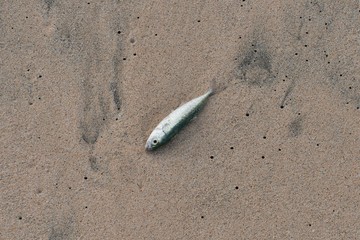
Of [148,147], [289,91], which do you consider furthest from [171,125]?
[289,91]

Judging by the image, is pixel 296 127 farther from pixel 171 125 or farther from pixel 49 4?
pixel 49 4

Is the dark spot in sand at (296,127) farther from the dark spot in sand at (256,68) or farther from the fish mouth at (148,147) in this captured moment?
the fish mouth at (148,147)

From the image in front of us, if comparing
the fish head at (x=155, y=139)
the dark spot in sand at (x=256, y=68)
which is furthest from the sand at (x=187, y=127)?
the fish head at (x=155, y=139)

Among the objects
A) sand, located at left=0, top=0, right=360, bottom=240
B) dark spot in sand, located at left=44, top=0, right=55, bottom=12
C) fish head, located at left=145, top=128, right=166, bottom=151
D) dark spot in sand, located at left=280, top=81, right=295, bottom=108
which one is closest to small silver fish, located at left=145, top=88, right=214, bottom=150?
fish head, located at left=145, top=128, right=166, bottom=151

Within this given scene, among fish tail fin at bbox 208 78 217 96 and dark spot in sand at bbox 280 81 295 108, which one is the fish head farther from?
dark spot in sand at bbox 280 81 295 108

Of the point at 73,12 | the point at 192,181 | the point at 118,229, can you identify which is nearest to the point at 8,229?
the point at 118,229
